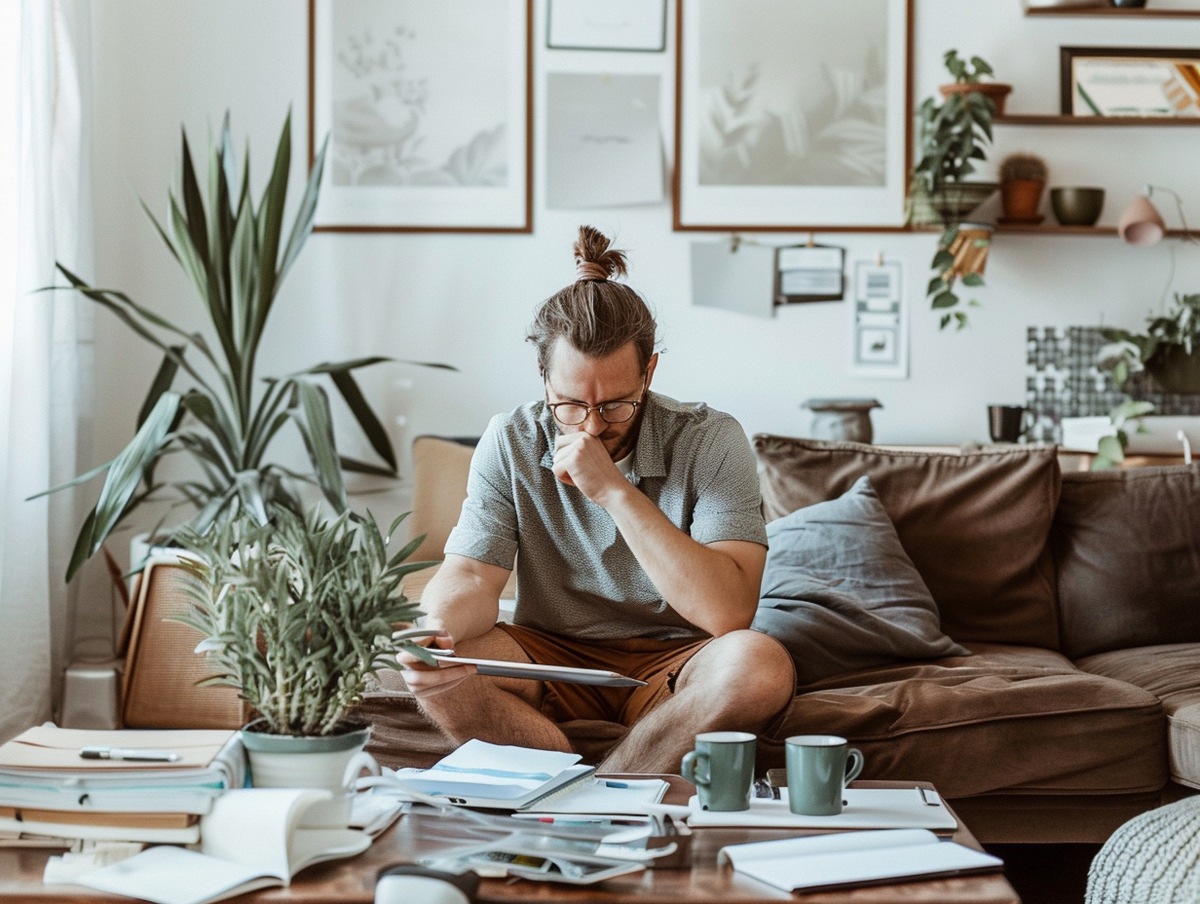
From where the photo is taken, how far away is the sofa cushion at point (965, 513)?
2674mm

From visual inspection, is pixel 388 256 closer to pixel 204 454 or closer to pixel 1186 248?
pixel 204 454

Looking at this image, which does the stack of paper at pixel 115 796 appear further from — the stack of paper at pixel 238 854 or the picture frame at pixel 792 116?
the picture frame at pixel 792 116

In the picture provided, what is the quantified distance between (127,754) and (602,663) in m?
0.98

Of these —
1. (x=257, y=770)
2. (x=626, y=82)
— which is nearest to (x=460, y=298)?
(x=626, y=82)

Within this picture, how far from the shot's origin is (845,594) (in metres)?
2.46

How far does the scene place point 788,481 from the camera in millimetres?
2742

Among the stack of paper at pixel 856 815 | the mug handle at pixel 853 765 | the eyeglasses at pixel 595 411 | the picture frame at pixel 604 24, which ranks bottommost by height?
the stack of paper at pixel 856 815

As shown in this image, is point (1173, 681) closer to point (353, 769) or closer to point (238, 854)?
point (353, 769)

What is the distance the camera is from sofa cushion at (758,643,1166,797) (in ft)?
6.76

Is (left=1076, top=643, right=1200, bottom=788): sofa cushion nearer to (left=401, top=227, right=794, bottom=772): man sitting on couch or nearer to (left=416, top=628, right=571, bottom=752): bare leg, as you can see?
(left=401, top=227, right=794, bottom=772): man sitting on couch

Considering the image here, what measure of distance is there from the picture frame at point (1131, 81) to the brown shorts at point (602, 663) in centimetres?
232

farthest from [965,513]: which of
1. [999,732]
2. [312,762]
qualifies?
[312,762]

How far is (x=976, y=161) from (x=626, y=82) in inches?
40.1

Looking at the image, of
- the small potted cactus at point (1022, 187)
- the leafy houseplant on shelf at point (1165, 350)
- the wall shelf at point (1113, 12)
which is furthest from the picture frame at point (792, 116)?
the leafy houseplant on shelf at point (1165, 350)
